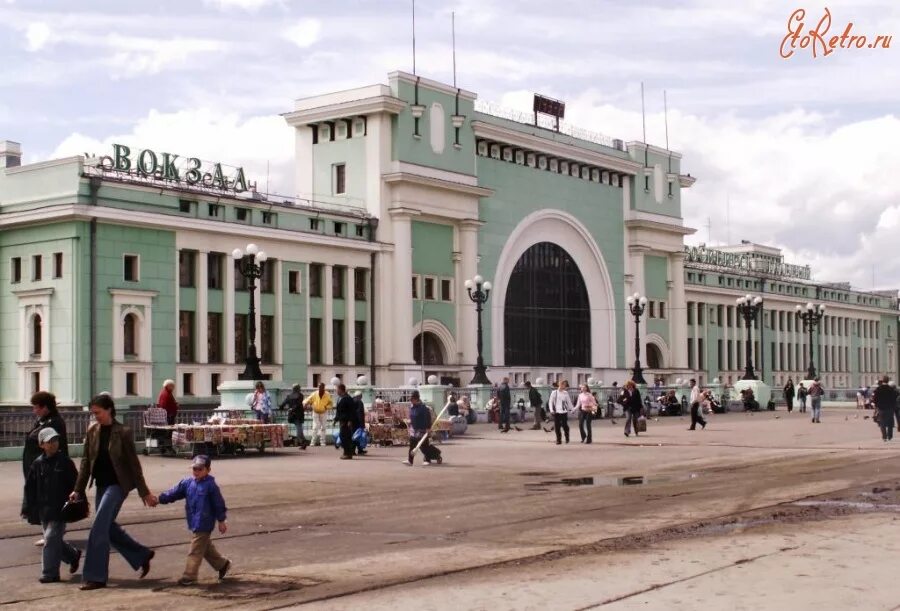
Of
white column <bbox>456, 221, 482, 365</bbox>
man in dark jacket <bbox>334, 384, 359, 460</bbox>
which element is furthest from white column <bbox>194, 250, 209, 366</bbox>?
man in dark jacket <bbox>334, 384, 359, 460</bbox>

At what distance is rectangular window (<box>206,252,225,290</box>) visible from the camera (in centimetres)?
5844

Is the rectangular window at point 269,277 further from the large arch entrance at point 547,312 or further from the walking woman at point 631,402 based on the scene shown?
the walking woman at point 631,402

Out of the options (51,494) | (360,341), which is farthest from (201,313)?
(51,494)

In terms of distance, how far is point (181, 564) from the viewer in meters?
13.5

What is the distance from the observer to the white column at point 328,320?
63.3m

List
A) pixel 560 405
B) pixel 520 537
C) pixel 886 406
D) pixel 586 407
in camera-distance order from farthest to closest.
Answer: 1. pixel 886 406
2. pixel 586 407
3. pixel 560 405
4. pixel 520 537

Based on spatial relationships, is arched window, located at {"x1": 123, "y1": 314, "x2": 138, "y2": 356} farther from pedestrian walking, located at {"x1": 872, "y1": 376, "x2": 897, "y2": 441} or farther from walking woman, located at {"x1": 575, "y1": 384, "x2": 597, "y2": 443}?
pedestrian walking, located at {"x1": 872, "y1": 376, "x2": 897, "y2": 441}

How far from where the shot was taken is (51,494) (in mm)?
12281

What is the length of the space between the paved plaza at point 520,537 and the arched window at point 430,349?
39.6 metres

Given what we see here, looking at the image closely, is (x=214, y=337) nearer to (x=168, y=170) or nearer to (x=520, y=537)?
(x=168, y=170)

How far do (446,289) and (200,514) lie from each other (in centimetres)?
5832

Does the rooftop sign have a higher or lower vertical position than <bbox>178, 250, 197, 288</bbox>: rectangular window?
higher

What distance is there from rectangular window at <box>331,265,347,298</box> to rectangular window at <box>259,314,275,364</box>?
4949 mm

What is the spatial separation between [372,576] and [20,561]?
4125 mm
